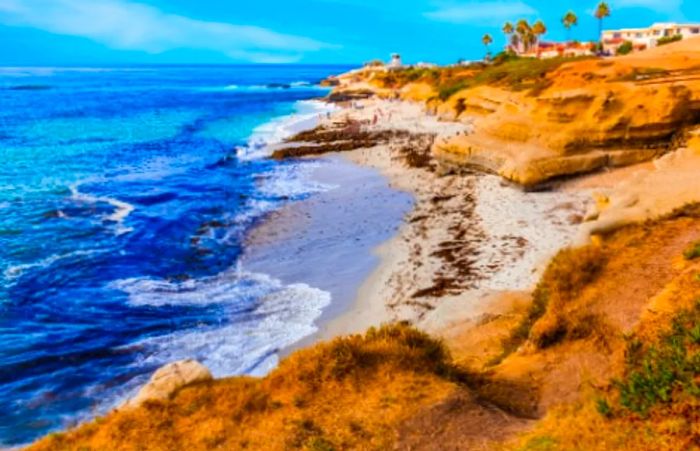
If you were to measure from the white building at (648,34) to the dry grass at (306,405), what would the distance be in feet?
271

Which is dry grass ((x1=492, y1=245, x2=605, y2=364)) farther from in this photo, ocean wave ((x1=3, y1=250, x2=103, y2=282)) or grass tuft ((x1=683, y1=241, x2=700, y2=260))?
ocean wave ((x1=3, y1=250, x2=103, y2=282))

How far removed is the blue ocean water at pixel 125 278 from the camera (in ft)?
41.5

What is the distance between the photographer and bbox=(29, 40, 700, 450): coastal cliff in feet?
24.2

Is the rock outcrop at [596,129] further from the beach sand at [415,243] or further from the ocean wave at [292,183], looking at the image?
the ocean wave at [292,183]

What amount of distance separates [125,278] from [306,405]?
Result: 1174 cm

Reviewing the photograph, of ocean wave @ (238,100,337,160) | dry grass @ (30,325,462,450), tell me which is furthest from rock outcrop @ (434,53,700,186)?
ocean wave @ (238,100,337,160)

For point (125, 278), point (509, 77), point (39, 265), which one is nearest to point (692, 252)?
point (125, 278)

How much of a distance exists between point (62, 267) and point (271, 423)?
14.0m

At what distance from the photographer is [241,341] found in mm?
13750

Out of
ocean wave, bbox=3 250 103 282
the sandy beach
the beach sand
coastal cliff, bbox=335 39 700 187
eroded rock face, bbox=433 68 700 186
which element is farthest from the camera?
coastal cliff, bbox=335 39 700 187

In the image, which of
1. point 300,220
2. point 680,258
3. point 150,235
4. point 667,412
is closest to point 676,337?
point 667,412

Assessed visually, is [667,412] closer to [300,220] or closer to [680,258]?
[680,258]

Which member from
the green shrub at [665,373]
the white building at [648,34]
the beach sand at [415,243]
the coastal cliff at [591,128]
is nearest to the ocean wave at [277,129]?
the beach sand at [415,243]

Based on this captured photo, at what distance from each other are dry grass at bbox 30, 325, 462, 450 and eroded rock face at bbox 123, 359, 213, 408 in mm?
142
